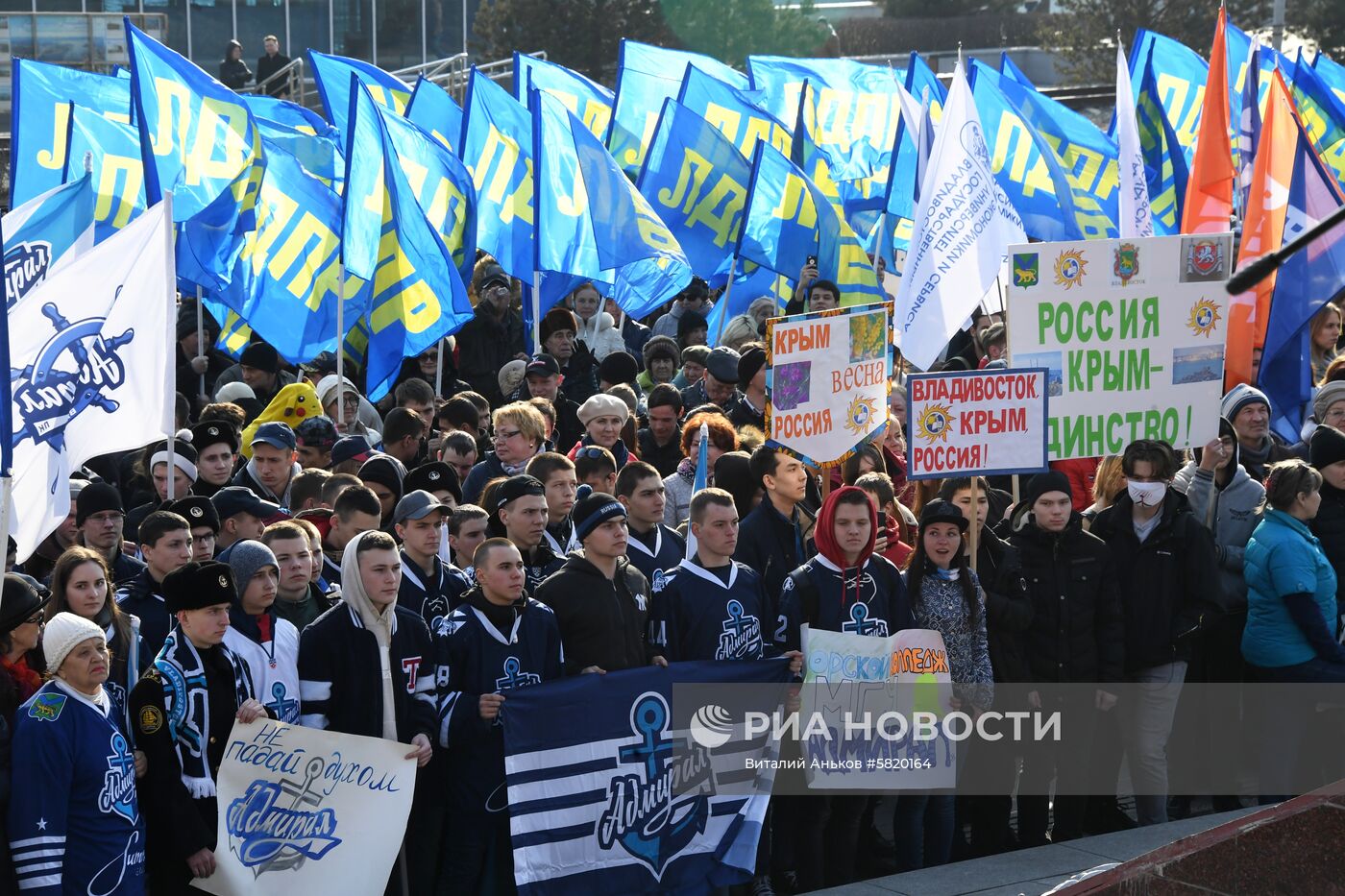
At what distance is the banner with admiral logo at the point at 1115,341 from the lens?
352 inches

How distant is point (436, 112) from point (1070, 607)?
9.60m

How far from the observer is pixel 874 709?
7516 millimetres

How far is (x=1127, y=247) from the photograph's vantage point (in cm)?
908

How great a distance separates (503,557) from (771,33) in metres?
46.4

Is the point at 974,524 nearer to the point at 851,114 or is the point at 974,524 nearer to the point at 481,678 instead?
the point at 481,678

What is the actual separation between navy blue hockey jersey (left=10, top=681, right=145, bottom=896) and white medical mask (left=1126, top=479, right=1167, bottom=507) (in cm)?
483

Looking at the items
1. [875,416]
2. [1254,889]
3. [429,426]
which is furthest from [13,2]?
[1254,889]

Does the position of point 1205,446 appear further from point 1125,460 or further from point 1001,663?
point 1001,663

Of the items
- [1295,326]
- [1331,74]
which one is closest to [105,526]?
[1295,326]

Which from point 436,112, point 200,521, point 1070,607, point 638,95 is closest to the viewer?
point 200,521

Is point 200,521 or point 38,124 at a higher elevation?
point 38,124

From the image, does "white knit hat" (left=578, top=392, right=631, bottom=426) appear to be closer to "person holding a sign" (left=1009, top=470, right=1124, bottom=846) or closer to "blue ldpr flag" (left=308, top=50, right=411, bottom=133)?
"person holding a sign" (left=1009, top=470, right=1124, bottom=846)

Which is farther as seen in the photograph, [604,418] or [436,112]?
[436,112]

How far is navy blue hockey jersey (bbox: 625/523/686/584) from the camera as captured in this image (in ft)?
26.1
